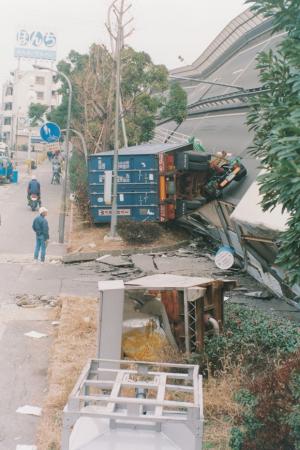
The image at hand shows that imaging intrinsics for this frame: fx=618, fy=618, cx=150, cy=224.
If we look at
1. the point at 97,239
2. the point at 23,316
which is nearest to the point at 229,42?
the point at 97,239

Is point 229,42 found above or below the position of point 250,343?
above

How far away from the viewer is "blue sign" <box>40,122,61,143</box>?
806 inches

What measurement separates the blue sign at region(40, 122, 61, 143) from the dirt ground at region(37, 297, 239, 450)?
10.8 meters

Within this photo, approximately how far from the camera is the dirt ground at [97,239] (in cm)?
1770

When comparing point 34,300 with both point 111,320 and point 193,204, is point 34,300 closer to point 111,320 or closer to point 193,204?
point 111,320

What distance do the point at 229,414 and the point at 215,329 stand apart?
1.60 m

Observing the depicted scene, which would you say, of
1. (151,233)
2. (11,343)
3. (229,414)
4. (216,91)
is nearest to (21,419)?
(229,414)

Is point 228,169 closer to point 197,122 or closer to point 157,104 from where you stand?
point 157,104

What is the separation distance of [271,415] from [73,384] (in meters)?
3.01

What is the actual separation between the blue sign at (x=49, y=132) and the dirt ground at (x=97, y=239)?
2990mm

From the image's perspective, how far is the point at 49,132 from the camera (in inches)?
810

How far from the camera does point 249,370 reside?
293 inches

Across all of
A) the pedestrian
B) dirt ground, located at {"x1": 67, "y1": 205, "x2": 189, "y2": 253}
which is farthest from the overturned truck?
the pedestrian

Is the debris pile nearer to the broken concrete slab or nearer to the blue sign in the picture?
the broken concrete slab
